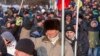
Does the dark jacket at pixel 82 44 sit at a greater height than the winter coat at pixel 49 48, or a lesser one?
lesser

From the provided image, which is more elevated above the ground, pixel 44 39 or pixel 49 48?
pixel 44 39

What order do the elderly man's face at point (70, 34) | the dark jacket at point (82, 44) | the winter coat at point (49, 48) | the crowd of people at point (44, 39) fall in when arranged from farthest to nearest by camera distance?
the dark jacket at point (82, 44) < the elderly man's face at point (70, 34) < the winter coat at point (49, 48) < the crowd of people at point (44, 39)

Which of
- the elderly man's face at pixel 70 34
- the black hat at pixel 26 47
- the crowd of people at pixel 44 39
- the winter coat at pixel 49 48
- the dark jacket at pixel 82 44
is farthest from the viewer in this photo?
the dark jacket at pixel 82 44

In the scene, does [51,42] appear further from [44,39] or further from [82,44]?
[82,44]

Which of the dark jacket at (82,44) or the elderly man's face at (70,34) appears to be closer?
the elderly man's face at (70,34)

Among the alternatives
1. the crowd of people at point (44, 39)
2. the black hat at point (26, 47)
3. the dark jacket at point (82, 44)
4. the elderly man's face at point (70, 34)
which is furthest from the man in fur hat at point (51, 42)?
the black hat at point (26, 47)

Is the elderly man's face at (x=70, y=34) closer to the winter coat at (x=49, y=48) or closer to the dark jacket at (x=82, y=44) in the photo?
the dark jacket at (x=82, y=44)

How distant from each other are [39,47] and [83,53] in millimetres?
2337

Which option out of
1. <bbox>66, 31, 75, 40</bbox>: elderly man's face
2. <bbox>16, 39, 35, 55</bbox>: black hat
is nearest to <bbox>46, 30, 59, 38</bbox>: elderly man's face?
<bbox>66, 31, 75, 40</bbox>: elderly man's face

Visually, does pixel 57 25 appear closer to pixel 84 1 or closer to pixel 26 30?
pixel 26 30

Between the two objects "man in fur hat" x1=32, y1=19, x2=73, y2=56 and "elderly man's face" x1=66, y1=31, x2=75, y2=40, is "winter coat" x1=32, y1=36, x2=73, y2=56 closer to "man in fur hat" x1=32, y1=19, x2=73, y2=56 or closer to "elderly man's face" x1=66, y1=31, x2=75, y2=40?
"man in fur hat" x1=32, y1=19, x2=73, y2=56

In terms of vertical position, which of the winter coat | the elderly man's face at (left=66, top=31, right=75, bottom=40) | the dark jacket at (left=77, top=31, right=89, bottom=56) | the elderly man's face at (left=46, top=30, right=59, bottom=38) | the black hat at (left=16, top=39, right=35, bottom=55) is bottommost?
the dark jacket at (left=77, top=31, right=89, bottom=56)

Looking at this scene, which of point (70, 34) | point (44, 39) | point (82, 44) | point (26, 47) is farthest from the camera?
point (82, 44)

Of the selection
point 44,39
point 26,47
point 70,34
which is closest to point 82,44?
point 70,34
